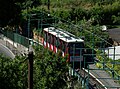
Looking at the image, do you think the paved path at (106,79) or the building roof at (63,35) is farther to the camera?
the building roof at (63,35)

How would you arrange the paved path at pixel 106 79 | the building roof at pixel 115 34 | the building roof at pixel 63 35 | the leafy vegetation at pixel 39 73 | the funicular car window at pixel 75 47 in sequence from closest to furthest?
the leafy vegetation at pixel 39 73 → the paved path at pixel 106 79 → the funicular car window at pixel 75 47 → the building roof at pixel 63 35 → the building roof at pixel 115 34

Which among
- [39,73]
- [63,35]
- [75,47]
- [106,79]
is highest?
[39,73]

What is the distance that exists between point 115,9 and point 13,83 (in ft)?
104

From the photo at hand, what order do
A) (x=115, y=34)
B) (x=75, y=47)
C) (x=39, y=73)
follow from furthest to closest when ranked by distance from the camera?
(x=115, y=34), (x=75, y=47), (x=39, y=73)

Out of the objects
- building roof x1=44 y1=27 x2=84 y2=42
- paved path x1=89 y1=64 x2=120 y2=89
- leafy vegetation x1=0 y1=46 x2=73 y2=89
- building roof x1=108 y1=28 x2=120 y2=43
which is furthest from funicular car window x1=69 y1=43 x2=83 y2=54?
building roof x1=108 y1=28 x2=120 y2=43

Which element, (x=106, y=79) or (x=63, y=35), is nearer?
(x=106, y=79)

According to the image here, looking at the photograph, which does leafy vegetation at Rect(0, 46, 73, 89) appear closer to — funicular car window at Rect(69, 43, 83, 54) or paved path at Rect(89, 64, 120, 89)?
paved path at Rect(89, 64, 120, 89)

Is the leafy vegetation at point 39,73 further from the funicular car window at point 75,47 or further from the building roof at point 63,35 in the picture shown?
the building roof at point 63,35

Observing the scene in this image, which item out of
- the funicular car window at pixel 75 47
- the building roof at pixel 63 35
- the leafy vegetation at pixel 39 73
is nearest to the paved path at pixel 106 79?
the funicular car window at pixel 75 47

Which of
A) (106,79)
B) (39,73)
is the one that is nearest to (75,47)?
(106,79)

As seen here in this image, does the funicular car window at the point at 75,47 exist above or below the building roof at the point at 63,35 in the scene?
below

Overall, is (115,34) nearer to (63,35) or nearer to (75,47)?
(63,35)

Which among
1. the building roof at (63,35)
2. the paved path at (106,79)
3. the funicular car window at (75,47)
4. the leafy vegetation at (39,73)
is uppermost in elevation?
the leafy vegetation at (39,73)

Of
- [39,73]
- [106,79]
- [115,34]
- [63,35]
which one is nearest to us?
[39,73]
